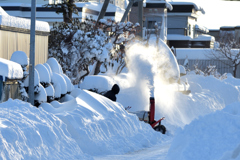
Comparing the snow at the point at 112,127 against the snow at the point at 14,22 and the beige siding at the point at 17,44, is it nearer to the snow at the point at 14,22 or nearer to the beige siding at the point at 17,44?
the beige siding at the point at 17,44

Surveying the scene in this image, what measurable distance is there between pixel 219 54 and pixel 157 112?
1146 inches

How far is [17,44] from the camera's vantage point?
45.7 feet

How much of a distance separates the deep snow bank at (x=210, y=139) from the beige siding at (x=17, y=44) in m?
7.60

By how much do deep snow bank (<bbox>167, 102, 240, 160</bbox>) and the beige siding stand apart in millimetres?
7603

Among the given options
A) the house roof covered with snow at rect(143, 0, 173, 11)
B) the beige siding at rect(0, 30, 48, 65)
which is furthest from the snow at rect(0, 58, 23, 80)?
the house roof covered with snow at rect(143, 0, 173, 11)

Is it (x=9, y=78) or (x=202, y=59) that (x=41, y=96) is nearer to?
(x=9, y=78)

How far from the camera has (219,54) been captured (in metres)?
44.0

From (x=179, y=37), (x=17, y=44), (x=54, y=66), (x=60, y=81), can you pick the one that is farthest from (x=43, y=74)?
(x=179, y=37)

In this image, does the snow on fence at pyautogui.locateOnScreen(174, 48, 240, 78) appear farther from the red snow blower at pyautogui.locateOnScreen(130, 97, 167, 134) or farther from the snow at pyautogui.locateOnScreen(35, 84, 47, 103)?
the snow at pyautogui.locateOnScreen(35, 84, 47, 103)

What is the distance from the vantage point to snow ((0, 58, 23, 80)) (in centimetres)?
964

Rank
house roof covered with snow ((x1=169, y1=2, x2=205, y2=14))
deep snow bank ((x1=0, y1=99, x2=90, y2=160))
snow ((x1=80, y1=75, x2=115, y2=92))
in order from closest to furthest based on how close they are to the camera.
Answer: deep snow bank ((x1=0, y1=99, x2=90, y2=160)), snow ((x1=80, y1=75, x2=115, y2=92)), house roof covered with snow ((x1=169, y1=2, x2=205, y2=14))

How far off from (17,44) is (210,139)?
8.97 meters

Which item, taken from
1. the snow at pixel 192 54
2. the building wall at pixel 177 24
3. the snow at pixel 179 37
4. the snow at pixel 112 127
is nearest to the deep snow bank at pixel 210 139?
the snow at pixel 112 127

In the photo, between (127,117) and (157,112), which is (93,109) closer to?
(127,117)
